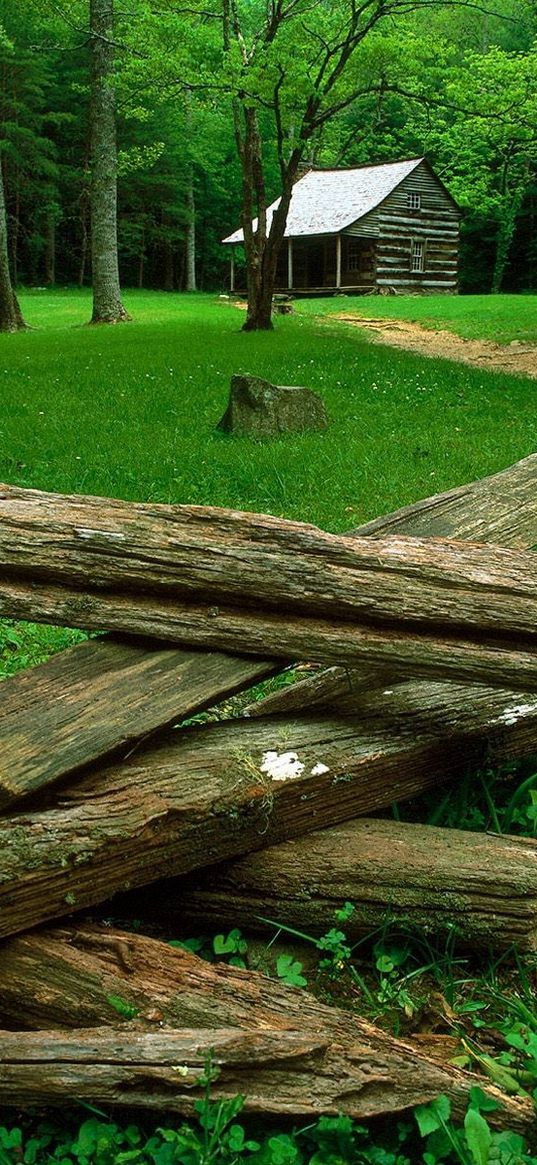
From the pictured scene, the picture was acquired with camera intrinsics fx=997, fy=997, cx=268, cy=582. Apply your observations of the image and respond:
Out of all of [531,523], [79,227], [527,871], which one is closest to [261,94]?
[531,523]

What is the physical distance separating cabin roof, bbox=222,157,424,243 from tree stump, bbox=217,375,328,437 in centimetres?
3343

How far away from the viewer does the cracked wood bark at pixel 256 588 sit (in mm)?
2648

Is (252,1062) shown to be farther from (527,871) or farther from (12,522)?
(12,522)

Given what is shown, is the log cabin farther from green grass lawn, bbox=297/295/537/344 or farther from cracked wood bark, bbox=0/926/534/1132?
cracked wood bark, bbox=0/926/534/1132

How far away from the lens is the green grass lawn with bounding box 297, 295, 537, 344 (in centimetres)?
2355

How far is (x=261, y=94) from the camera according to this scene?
18.2m

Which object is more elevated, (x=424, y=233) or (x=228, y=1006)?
(x=424, y=233)

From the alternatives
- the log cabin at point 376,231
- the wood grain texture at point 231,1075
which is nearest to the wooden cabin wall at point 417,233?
the log cabin at point 376,231

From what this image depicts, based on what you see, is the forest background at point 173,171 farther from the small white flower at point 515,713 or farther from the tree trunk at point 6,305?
the small white flower at point 515,713

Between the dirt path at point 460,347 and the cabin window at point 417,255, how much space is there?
19497 mm

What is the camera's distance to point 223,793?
2613mm

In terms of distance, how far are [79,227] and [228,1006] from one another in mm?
59610

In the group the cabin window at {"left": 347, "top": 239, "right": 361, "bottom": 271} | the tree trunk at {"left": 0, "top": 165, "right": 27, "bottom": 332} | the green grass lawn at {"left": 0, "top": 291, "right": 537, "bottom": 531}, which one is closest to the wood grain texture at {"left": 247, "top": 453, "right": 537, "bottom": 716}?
the green grass lawn at {"left": 0, "top": 291, "right": 537, "bottom": 531}

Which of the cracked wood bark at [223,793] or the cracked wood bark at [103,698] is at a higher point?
the cracked wood bark at [103,698]
